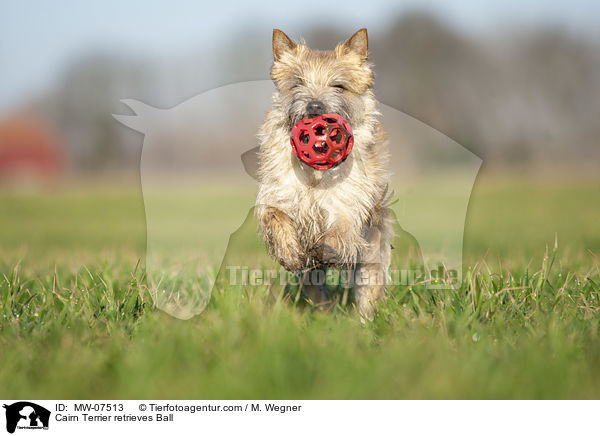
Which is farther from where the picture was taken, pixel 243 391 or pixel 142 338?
pixel 142 338

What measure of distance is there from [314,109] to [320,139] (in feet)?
0.86

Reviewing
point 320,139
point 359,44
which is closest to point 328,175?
point 320,139

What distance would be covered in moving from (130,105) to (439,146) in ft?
8.31

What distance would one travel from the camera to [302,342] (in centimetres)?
293

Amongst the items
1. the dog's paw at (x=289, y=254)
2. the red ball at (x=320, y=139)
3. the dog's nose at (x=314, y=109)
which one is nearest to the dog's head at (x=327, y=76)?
the dog's nose at (x=314, y=109)

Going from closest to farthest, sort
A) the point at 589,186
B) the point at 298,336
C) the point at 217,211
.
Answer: the point at 298,336 → the point at 217,211 → the point at 589,186

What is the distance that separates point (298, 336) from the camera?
9.87 ft

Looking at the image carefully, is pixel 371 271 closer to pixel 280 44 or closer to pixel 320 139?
pixel 320 139

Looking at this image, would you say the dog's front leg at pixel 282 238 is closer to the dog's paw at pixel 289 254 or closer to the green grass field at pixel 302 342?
the dog's paw at pixel 289 254

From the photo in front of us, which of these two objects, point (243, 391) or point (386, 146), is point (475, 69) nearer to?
point (386, 146)

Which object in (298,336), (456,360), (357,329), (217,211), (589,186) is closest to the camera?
(456,360)
